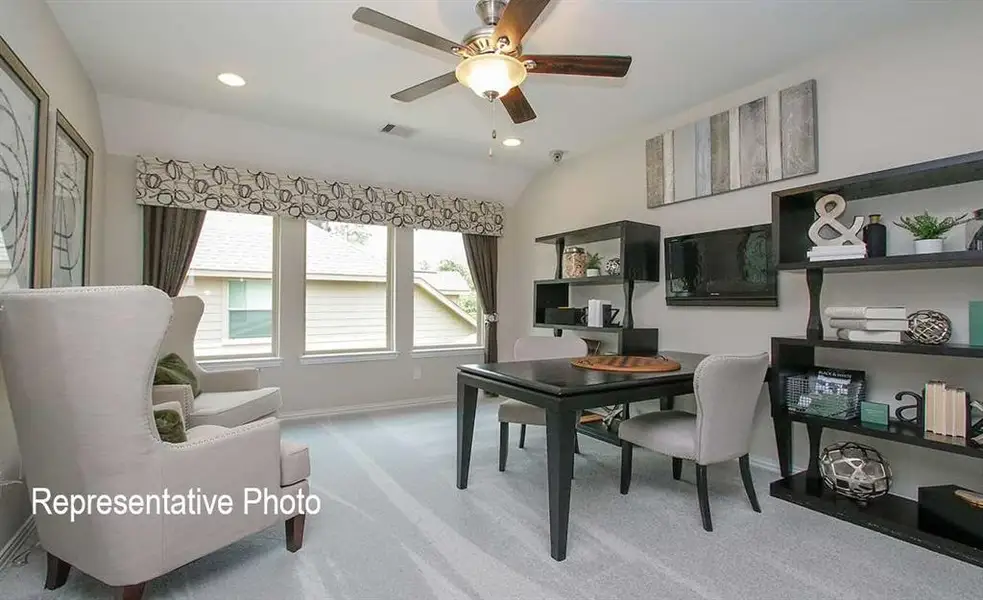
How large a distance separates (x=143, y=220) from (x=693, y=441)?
4.25m

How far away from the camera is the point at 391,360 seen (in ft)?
16.1

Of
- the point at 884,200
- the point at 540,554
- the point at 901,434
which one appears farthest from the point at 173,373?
the point at 884,200

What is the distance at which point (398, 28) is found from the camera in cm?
188

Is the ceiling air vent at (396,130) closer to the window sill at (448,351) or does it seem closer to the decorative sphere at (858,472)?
the window sill at (448,351)

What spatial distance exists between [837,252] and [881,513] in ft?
4.25

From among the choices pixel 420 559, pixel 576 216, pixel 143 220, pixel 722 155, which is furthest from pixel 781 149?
pixel 143 220

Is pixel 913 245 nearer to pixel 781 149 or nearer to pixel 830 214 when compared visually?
pixel 830 214

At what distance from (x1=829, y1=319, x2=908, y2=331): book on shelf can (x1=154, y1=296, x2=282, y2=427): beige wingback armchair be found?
3.38 meters

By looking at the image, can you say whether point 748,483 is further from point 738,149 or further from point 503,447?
point 738,149

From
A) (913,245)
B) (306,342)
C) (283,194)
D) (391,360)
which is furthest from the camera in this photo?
(391,360)

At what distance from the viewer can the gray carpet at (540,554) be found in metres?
1.78

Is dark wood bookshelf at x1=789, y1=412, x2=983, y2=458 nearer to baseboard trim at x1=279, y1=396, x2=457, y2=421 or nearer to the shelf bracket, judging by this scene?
the shelf bracket

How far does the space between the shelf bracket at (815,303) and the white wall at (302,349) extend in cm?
341

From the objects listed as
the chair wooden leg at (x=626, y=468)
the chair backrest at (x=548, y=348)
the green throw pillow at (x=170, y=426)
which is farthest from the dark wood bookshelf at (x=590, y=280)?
the green throw pillow at (x=170, y=426)
